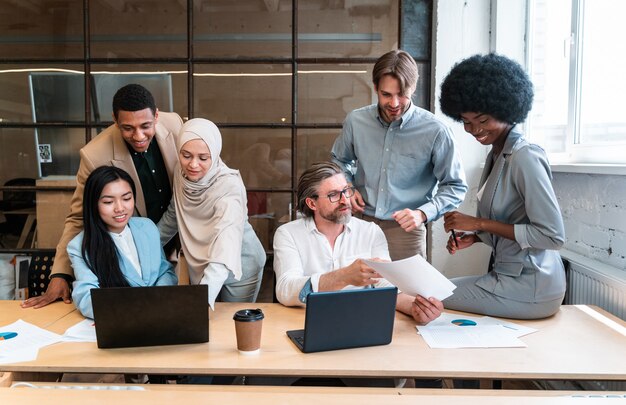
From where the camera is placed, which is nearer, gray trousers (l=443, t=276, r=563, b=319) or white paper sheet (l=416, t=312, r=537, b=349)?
white paper sheet (l=416, t=312, r=537, b=349)

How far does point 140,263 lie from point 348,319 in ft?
3.33

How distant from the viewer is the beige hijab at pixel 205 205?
2207 millimetres

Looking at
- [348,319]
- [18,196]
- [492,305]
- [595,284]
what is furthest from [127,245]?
[595,284]

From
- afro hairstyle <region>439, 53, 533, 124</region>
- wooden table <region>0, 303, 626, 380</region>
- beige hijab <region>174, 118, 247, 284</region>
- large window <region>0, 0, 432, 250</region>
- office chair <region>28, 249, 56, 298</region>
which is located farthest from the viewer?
large window <region>0, 0, 432, 250</region>

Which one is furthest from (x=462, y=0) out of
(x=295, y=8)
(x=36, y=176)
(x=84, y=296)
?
(x=36, y=176)

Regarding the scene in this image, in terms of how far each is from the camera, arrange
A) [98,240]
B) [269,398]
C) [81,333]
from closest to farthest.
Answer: [269,398] < [81,333] < [98,240]

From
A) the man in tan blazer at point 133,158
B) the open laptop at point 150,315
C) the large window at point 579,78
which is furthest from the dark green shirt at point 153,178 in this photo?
the large window at point 579,78

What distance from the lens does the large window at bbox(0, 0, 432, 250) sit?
11.1 feet

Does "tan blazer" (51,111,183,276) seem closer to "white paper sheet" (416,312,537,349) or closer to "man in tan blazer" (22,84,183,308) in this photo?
"man in tan blazer" (22,84,183,308)

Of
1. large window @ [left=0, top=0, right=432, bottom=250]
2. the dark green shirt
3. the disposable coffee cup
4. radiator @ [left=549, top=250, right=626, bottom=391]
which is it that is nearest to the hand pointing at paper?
the disposable coffee cup

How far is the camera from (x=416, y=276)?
1728mm

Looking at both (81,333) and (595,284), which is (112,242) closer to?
(81,333)

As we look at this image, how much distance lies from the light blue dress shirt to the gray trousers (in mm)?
487

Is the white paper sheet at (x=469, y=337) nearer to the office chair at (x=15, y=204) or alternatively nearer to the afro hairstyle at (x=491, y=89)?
the afro hairstyle at (x=491, y=89)
